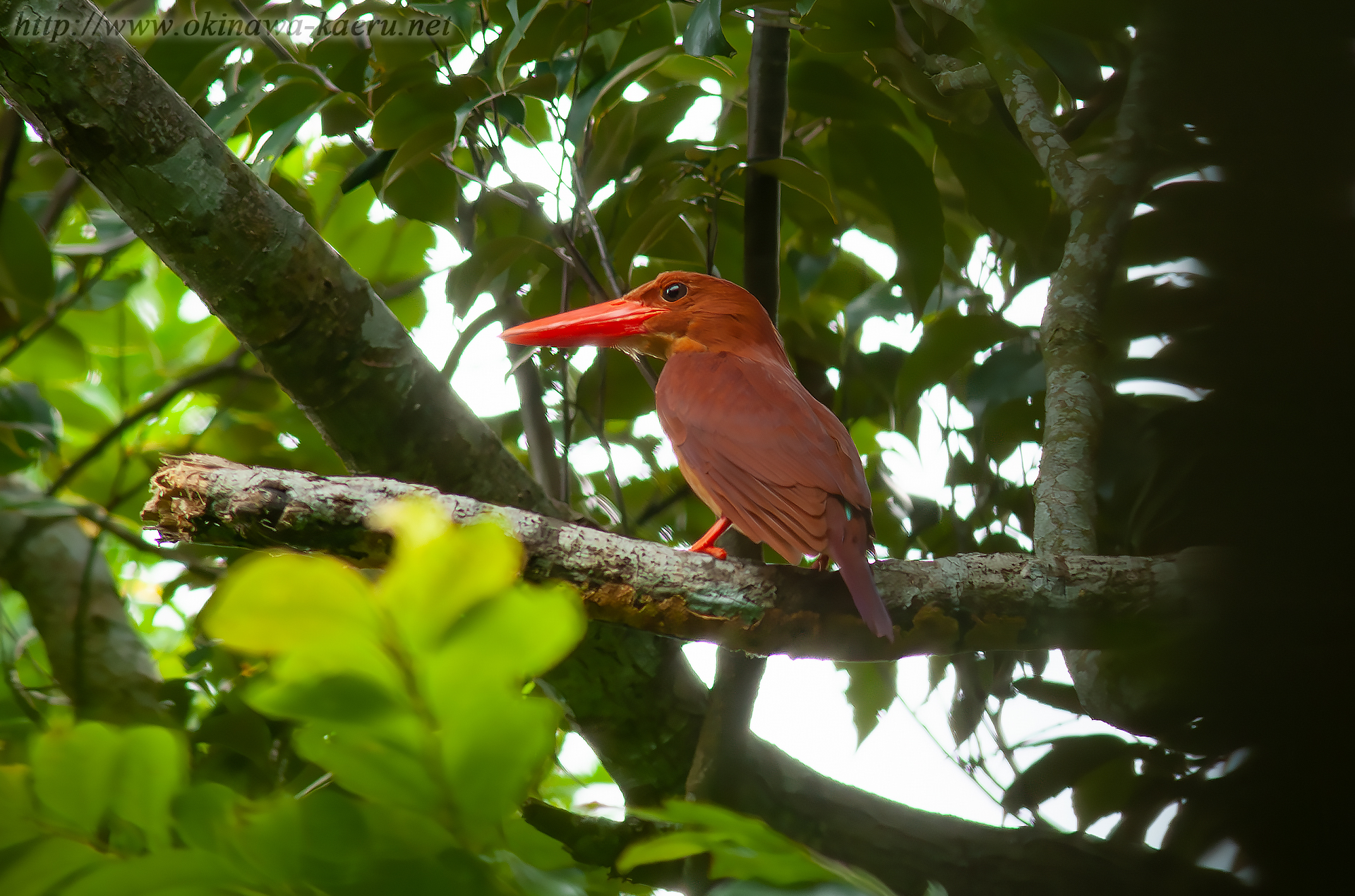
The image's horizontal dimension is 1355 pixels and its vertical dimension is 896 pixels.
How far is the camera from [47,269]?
2605 mm

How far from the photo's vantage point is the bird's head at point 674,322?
2.19 m

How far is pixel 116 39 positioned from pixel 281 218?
13.9 inches

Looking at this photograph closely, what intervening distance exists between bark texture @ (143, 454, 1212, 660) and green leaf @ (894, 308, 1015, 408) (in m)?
0.61

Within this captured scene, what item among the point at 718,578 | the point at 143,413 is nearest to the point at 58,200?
the point at 143,413

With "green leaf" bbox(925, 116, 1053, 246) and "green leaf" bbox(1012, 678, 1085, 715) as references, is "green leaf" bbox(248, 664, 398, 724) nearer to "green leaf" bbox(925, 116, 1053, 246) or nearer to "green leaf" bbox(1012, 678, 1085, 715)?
"green leaf" bbox(1012, 678, 1085, 715)

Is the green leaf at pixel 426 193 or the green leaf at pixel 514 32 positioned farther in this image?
the green leaf at pixel 426 193

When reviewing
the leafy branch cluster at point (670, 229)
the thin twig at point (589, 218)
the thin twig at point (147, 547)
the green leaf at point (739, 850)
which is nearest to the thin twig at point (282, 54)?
the leafy branch cluster at point (670, 229)

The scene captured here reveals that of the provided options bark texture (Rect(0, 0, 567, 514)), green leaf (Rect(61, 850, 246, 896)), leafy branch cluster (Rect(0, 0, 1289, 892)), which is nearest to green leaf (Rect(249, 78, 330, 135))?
leafy branch cluster (Rect(0, 0, 1289, 892))

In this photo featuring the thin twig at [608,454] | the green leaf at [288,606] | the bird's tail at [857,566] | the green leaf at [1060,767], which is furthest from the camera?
the thin twig at [608,454]

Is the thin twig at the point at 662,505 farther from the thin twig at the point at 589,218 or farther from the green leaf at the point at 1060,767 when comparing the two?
the green leaf at the point at 1060,767

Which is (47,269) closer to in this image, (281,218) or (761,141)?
(281,218)

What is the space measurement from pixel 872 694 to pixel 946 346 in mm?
874

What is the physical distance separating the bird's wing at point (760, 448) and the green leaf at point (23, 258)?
1847 millimetres

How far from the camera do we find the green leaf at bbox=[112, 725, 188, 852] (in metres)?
0.45
